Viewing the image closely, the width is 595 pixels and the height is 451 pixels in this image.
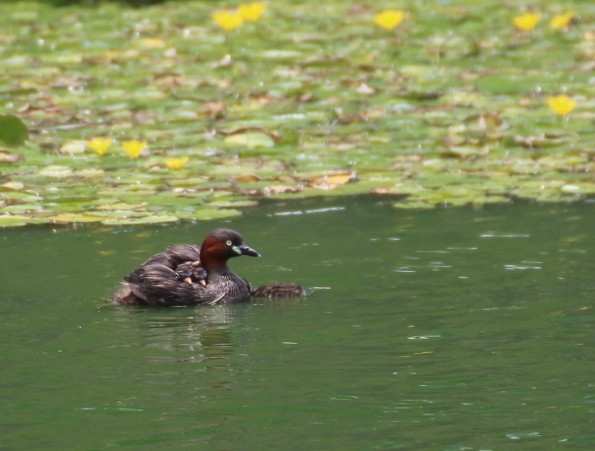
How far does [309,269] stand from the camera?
340 inches

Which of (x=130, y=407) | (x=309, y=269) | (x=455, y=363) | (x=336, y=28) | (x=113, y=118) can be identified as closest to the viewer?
(x=130, y=407)

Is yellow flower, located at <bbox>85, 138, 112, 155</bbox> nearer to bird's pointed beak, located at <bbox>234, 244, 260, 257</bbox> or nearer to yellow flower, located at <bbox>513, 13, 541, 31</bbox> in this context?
bird's pointed beak, located at <bbox>234, 244, 260, 257</bbox>

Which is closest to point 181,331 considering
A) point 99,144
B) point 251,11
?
point 99,144

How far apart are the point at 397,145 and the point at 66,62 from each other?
4.74 metres

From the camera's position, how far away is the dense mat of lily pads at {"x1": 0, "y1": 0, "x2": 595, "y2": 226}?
1074cm

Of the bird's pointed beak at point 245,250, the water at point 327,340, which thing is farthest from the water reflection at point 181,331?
the bird's pointed beak at point 245,250

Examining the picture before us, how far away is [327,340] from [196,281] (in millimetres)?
1589

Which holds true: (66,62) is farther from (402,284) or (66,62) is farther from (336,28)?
(402,284)

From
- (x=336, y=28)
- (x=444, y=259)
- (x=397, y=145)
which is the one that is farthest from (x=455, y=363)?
(x=336, y=28)

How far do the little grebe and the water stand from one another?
110 millimetres

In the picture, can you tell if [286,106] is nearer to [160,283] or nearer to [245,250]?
[245,250]

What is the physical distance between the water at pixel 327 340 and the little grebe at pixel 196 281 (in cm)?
11

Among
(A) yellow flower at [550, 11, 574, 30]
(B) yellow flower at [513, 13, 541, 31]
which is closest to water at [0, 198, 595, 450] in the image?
(B) yellow flower at [513, 13, 541, 31]

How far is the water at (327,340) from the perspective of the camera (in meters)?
→ 5.58
